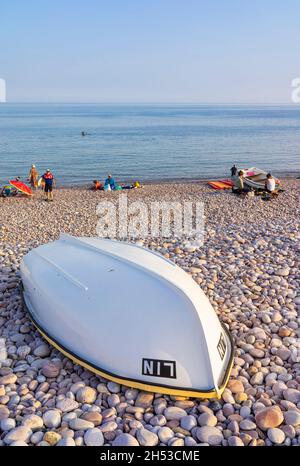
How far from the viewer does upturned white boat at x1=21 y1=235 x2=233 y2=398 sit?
504 cm

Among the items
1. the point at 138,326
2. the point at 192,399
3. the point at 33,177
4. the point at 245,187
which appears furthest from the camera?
the point at 33,177

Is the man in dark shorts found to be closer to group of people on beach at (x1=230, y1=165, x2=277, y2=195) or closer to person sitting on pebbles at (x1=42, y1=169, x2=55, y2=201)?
person sitting on pebbles at (x1=42, y1=169, x2=55, y2=201)

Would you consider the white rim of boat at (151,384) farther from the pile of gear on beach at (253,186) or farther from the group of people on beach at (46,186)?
the group of people on beach at (46,186)

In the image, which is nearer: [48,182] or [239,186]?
[48,182]

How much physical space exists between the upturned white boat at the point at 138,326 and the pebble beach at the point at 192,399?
22 cm

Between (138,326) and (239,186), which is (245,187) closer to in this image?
(239,186)

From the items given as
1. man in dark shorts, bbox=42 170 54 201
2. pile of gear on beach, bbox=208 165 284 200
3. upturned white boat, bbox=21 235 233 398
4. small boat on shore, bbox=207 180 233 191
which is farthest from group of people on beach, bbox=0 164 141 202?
upturned white boat, bbox=21 235 233 398

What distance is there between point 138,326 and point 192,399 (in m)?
1.05

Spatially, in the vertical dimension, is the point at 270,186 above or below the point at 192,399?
above

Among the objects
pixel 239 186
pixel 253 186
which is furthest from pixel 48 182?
pixel 253 186

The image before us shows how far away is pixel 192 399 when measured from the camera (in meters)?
5.07

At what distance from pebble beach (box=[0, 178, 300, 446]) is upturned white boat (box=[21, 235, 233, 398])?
0.72ft

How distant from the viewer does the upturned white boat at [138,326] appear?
5.04 metres

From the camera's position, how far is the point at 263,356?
602 centimetres
